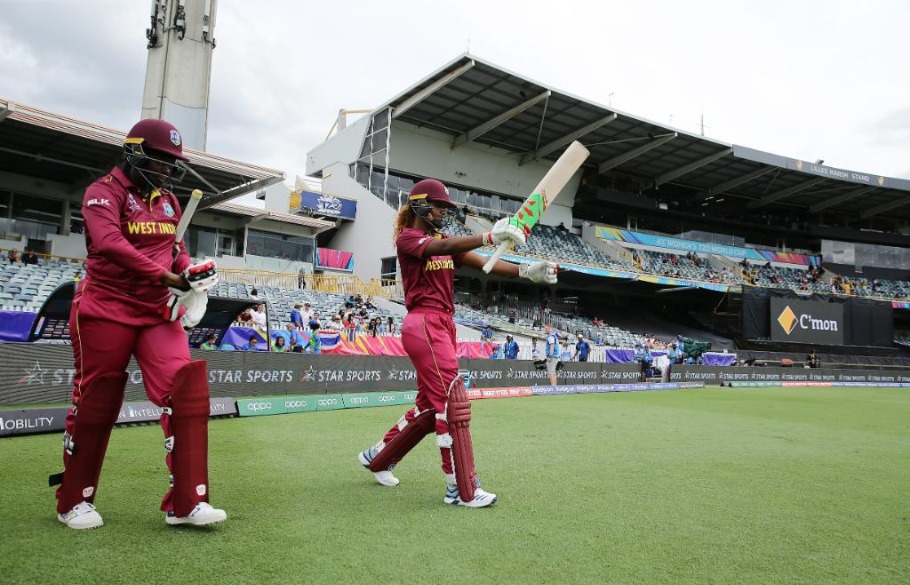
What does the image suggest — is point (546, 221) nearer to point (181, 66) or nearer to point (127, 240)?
point (181, 66)

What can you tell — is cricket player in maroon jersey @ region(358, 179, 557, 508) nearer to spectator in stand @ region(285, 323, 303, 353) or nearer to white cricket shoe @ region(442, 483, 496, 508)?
white cricket shoe @ region(442, 483, 496, 508)

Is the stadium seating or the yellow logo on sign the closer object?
the stadium seating

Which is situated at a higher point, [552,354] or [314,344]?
[314,344]

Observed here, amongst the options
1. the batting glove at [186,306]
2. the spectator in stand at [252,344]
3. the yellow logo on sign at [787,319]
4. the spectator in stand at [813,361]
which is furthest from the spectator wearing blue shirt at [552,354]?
the yellow logo on sign at [787,319]

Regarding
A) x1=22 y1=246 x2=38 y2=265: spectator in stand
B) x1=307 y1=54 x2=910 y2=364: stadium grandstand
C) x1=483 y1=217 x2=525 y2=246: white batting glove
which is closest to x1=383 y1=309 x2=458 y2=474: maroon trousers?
x1=483 y1=217 x2=525 y2=246: white batting glove

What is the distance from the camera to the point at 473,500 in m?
3.77

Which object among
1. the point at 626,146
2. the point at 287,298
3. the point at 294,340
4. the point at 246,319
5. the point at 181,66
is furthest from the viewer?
the point at 626,146

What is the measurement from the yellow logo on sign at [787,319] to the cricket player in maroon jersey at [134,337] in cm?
3496

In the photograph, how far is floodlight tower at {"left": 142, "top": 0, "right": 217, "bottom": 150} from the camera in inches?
1039

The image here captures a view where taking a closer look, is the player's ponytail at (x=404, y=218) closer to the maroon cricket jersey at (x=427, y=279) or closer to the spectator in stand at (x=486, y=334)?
the maroon cricket jersey at (x=427, y=279)

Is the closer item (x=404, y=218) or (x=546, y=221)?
(x=404, y=218)

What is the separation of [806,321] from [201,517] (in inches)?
1441

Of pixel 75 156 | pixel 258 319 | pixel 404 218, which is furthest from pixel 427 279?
pixel 75 156

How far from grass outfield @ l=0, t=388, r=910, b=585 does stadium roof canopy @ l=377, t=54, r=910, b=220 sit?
84.7 ft
